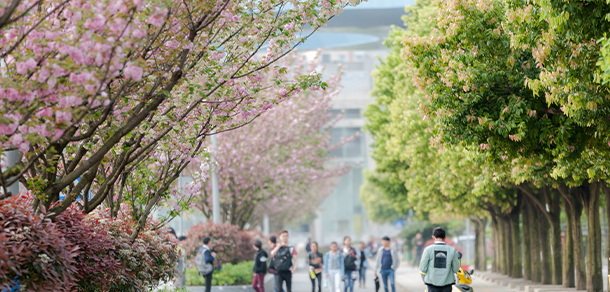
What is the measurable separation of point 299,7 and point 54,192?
329 centimetres

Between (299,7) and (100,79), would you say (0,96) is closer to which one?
(100,79)

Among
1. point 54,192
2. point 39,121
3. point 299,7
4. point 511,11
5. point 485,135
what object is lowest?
point 54,192

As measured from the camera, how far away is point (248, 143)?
78.6 feet

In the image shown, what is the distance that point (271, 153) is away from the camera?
24953mm

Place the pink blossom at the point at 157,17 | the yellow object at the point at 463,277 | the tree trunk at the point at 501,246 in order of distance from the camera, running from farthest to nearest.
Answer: the tree trunk at the point at 501,246, the yellow object at the point at 463,277, the pink blossom at the point at 157,17

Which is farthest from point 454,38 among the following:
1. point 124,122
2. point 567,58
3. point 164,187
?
point 124,122

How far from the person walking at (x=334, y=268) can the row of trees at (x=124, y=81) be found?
801 cm

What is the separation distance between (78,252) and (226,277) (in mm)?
14573

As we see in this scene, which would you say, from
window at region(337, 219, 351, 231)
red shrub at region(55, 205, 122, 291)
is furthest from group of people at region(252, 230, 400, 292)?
window at region(337, 219, 351, 231)

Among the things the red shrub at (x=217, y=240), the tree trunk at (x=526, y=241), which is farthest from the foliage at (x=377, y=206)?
the red shrub at (x=217, y=240)

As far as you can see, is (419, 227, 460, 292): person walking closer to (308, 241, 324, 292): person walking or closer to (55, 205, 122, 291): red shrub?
(55, 205, 122, 291): red shrub

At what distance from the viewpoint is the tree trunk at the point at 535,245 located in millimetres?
22078

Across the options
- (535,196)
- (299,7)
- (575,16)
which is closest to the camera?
(299,7)

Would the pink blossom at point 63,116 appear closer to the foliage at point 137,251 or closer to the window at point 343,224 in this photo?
the foliage at point 137,251
